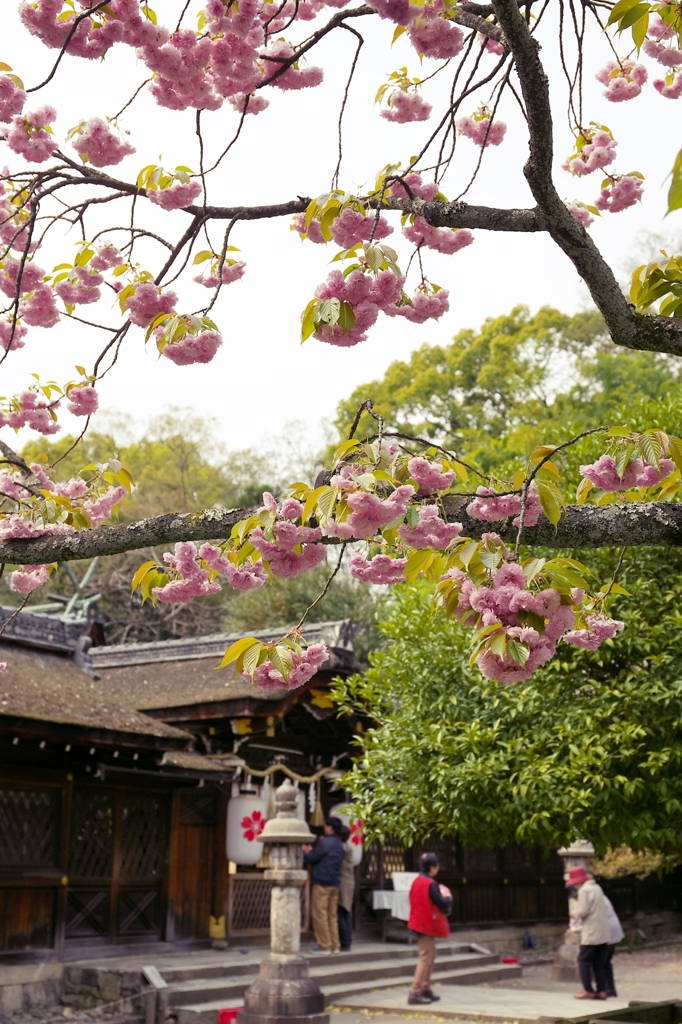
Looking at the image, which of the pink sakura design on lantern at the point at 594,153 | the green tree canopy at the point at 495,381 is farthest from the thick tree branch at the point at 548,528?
the green tree canopy at the point at 495,381

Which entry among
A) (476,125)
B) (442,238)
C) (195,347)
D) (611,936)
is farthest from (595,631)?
(611,936)

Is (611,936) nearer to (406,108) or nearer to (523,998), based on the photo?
(523,998)

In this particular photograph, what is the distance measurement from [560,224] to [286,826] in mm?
8376

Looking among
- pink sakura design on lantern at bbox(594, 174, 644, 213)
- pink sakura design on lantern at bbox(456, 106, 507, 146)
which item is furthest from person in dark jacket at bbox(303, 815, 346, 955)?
pink sakura design on lantern at bbox(594, 174, 644, 213)

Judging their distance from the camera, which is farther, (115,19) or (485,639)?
(115,19)

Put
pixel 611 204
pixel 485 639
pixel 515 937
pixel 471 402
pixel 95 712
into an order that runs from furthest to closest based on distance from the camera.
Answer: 1. pixel 471 402
2. pixel 515 937
3. pixel 95 712
4. pixel 611 204
5. pixel 485 639

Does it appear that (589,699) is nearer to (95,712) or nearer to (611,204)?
(611,204)

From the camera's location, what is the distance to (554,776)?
8117 millimetres

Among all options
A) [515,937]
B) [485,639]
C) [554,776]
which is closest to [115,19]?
[485,639]

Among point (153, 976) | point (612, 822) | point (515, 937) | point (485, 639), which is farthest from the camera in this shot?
point (515, 937)

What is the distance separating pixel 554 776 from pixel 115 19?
634 centimetres

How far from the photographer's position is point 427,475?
12.6 feet

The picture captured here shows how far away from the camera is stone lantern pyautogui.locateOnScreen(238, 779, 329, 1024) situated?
375 inches

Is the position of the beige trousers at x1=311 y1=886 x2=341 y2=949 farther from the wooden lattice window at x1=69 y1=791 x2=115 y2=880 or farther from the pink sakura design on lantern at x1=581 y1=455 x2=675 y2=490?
the pink sakura design on lantern at x1=581 y1=455 x2=675 y2=490
